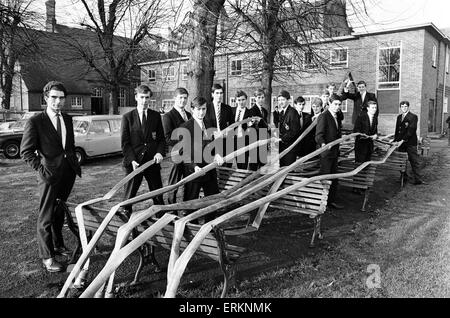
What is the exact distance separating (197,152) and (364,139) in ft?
14.5

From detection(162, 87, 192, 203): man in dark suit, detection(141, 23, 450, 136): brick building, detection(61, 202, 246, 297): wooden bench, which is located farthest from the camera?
detection(141, 23, 450, 136): brick building

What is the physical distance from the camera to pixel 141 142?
515cm

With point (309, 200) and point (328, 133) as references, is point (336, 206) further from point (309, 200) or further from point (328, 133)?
point (309, 200)

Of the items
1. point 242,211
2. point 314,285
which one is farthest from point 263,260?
point 242,211

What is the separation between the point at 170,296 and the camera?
2826 mm

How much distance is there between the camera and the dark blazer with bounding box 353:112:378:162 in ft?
26.3

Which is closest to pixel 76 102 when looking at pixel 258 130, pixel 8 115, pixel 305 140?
pixel 8 115

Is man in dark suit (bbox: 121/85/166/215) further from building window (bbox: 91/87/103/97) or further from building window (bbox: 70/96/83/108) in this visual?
building window (bbox: 91/87/103/97)

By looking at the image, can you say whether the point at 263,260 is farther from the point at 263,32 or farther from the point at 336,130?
the point at 263,32

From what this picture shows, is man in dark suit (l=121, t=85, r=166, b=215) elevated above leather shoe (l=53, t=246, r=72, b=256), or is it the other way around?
man in dark suit (l=121, t=85, r=166, b=215)

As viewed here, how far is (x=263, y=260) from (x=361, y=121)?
4791mm

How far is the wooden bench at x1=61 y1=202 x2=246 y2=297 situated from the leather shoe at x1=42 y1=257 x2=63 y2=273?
6.8 inches

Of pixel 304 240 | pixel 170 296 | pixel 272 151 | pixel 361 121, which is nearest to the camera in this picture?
pixel 170 296

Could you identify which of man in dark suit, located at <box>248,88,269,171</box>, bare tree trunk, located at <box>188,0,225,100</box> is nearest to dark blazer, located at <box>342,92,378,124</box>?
man in dark suit, located at <box>248,88,269,171</box>
